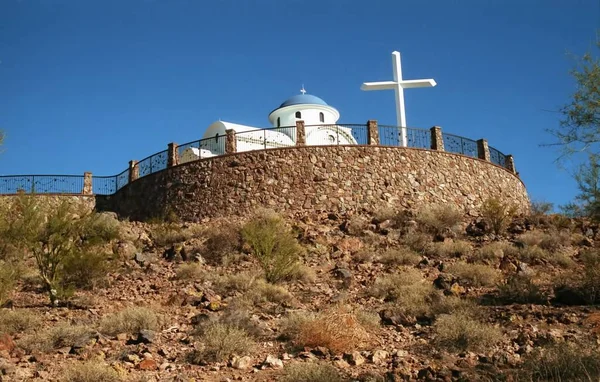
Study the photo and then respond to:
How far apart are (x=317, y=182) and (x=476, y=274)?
28.6 ft

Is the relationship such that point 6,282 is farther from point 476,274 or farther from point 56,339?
point 476,274

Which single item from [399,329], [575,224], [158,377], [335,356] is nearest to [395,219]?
[575,224]

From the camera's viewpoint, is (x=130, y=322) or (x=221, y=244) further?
(x=221, y=244)

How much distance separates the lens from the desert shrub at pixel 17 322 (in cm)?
1103

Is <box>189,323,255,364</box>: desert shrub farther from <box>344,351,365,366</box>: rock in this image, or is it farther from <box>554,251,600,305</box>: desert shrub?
<box>554,251,600,305</box>: desert shrub

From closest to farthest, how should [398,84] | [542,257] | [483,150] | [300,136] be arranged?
[542,257], [300,136], [483,150], [398,84]

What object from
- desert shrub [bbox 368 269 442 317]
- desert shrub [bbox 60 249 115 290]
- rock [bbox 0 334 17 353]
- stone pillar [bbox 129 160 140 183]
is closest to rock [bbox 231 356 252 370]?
desert shrub [bbox 368 269 442 317]

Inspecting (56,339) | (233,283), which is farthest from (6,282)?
(233,283)

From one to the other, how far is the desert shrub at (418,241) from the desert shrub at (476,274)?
9.33ft

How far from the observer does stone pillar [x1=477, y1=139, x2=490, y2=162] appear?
81.3 feet

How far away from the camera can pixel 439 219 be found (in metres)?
20.2

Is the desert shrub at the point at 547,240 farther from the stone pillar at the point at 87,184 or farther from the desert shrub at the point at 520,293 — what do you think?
the stone pillar at the point at 87,184

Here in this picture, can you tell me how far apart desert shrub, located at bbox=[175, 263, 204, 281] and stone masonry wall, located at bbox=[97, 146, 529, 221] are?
20.0 ft

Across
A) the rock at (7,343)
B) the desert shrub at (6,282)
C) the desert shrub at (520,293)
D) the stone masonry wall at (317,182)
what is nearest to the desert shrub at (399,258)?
the desert shrub at (520,293)
